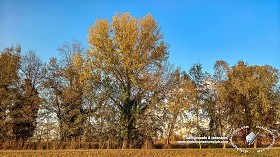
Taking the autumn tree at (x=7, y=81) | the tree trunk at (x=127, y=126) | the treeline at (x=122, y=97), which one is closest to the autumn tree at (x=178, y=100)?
the treeline at (x=122, y=97)

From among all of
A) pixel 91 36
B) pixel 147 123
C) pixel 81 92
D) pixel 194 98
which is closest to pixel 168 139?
pixel 147 123

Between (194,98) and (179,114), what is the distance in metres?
2.86

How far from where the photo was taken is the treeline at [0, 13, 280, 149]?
38.7 m

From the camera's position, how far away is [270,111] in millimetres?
41438

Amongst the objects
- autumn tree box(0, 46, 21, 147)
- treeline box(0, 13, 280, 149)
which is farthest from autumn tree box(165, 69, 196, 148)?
autumn tree box(0, 46, 21, 147)

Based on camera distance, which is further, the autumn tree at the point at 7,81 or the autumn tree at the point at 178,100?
the autumn tree at the point at 178,100

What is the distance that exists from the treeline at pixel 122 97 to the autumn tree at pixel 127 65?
4.8 inches

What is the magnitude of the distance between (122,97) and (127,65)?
3988 millimetres

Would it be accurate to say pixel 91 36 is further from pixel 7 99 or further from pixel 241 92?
pixel 241 92

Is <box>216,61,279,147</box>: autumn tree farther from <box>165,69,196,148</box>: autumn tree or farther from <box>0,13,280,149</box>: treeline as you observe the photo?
<box>165,69,196,148</box>: autumn tree

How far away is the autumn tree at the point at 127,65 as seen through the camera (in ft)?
129

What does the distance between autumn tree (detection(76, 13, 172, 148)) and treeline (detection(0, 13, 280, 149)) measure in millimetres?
123

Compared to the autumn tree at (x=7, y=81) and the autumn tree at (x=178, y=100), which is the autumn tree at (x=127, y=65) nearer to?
the autumn tree at (x=178, y=100)

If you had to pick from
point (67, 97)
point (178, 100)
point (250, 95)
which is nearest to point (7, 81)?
point (67, 97)
